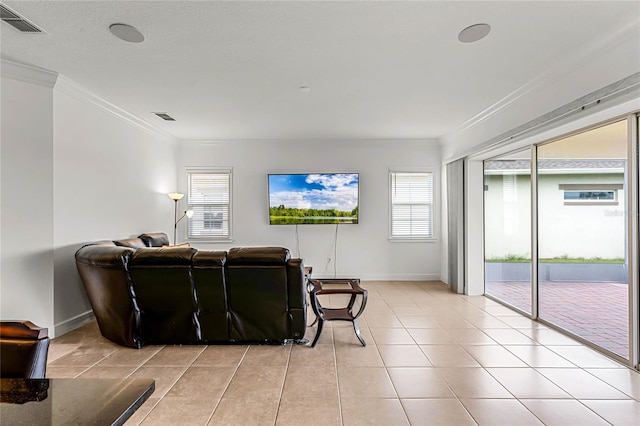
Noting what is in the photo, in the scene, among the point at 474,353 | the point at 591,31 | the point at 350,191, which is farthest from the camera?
the point at 350,191

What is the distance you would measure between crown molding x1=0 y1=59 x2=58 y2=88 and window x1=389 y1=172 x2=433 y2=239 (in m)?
5.07

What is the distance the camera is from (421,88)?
3.73 metres

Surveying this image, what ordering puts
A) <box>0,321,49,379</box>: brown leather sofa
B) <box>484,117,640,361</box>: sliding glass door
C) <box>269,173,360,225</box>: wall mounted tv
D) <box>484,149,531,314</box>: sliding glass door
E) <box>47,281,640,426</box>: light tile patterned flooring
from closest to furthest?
<box>0,321,49,379</box>: brown leather sofa → <box>47,281,640,426</box>: light tile patterned flooring → <box>484,117,640,361</box>: sliding glass door → <box>484,149,531,314</box>: sliding glass door → <box>269,173,360,225</box>: wall mounted tv

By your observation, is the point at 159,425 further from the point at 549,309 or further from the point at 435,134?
the point at 435,134

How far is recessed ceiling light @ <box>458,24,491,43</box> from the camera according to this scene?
2.49 meters

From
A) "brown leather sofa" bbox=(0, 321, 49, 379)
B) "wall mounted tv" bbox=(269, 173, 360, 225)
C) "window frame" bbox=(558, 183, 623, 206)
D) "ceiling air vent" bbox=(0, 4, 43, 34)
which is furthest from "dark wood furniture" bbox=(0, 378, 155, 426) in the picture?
"wall mounted tv" bbox=(269, 173, 360, 225)

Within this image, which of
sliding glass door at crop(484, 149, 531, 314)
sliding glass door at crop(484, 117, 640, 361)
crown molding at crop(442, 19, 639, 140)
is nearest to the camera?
crown molding at crop(442, 19, 639, 140)

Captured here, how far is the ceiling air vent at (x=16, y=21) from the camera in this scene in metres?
2.33

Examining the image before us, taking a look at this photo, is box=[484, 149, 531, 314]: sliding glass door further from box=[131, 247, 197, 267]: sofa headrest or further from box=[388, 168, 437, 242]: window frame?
box=[131, 247, 197, 267]: sofa headrest

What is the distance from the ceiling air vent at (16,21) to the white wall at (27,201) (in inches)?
34.9

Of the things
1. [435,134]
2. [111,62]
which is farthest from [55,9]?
[435,134]

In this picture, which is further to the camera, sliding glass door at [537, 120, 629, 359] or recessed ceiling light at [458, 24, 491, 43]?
sliding glass door at [537, 120, 629, 359]

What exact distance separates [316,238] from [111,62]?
4.20 meters

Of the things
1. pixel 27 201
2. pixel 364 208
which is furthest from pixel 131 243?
pixel 364 208
